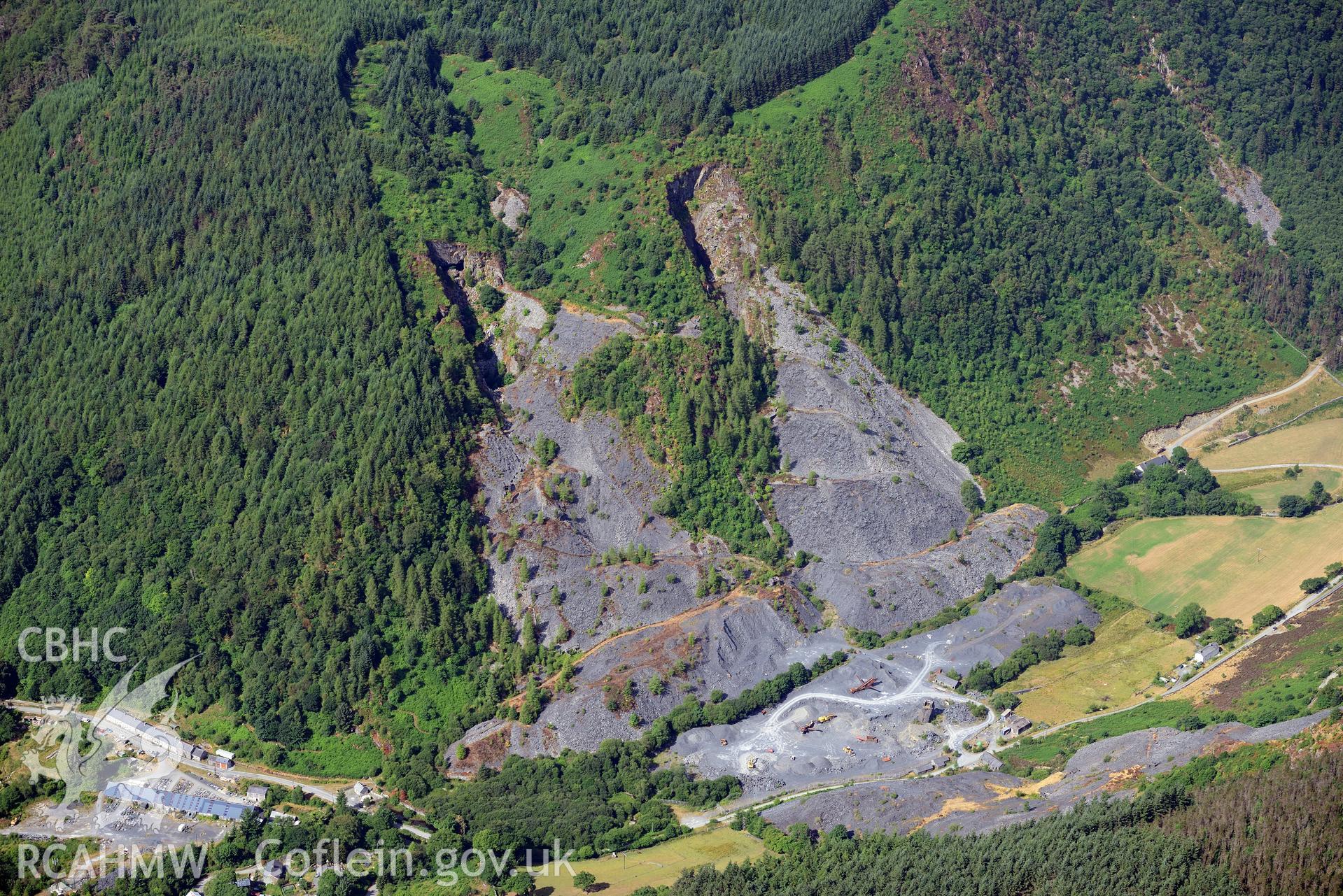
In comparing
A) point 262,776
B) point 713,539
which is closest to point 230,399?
point 262,776

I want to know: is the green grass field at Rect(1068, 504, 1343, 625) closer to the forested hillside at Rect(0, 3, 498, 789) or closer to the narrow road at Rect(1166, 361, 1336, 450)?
the narrow road at Rect(1166, 361, 1336, 450)

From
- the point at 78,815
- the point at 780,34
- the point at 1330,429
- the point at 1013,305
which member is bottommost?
the point at 78,815

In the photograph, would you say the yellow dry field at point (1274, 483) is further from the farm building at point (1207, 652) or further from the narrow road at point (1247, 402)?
the farm building at point (1207, 652)

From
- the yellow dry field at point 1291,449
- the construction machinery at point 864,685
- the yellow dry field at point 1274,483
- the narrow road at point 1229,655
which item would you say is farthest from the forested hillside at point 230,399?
the yellow dry field at point 1291,449

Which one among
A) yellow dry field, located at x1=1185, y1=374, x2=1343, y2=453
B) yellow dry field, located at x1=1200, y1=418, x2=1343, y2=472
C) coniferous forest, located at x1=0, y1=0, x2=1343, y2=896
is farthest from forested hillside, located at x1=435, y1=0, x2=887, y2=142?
yellow dry field, located at x1=1200, y1=418, x2=1343, y2=472

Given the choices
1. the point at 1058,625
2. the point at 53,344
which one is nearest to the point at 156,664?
the point at 53,344

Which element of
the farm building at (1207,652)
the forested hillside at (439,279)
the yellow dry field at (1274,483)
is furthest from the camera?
the yellow dry field at (1274,483)

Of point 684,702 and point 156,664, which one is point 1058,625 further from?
point 156,664
